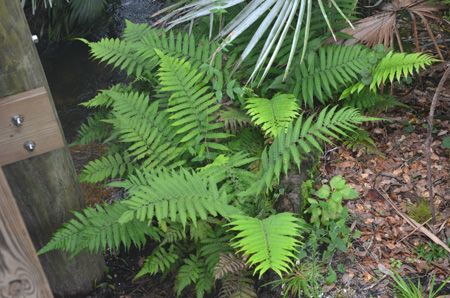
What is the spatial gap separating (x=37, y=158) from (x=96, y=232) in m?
0.51

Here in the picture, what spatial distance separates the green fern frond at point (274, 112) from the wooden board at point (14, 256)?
180cm

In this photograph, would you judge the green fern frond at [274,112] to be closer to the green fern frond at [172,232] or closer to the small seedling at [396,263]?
the green fern frond at [172,232]

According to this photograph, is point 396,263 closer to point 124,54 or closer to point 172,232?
point 172,232

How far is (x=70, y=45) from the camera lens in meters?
6.38

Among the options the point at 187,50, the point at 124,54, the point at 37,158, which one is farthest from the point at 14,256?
the point at 124,54

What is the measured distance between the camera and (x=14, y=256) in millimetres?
904

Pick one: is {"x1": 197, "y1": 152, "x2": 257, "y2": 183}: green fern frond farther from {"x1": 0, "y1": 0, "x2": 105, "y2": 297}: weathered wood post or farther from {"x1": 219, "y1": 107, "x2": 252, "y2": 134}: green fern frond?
{"x1": 0, "y1": 0, "x2": 105, "y2": 297}: weathered wood post

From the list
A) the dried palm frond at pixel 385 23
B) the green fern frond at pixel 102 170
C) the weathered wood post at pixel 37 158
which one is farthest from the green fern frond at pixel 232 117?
the weathered wood post at pixel 37 158

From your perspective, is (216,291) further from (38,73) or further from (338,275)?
(38,73)

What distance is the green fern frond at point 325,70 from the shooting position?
2916 millimetres

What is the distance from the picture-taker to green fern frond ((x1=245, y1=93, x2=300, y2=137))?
2.62m

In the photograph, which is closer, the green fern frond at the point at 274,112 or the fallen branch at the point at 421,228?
the fallen branch at the point at 421,228

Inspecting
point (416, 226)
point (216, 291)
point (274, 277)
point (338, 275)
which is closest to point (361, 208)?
point (416, 226)

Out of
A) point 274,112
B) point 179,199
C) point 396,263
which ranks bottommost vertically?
point 396,263
